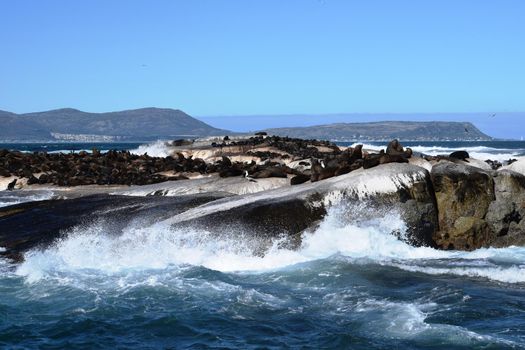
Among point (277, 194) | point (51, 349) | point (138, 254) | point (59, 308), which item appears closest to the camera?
point (51, 349)

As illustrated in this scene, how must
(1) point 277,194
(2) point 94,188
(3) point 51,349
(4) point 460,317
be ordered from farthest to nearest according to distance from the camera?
(2) point 94,188
(1) point 277,194
(4) point 460,317
(3) point 51,349

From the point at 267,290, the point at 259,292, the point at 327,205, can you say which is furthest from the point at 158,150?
the point at 259,292

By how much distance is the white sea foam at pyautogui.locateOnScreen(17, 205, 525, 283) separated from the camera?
1384 cm

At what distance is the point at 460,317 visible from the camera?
10.3 m

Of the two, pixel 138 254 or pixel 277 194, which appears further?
pixel 277 194

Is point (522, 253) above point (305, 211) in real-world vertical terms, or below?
below

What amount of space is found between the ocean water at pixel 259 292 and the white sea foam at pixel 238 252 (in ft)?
0.07

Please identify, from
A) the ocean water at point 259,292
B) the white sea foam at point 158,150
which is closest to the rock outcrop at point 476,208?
the ocean water at point 259,292

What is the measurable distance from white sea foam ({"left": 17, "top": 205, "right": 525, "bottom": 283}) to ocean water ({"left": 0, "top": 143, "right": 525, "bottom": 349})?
2 centimetres

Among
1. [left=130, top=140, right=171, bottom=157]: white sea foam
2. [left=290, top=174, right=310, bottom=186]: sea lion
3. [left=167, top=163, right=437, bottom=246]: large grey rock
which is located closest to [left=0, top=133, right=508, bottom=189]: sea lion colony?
[left=290, top=174, right=310, bottom=186]: sea lion

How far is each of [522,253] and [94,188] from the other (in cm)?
1290

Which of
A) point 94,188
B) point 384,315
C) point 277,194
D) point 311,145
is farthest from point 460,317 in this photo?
point 311,145

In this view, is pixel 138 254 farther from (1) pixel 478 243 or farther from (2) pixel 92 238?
(1) pixel 478 243

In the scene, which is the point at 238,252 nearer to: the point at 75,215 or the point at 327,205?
the point at 327,205
